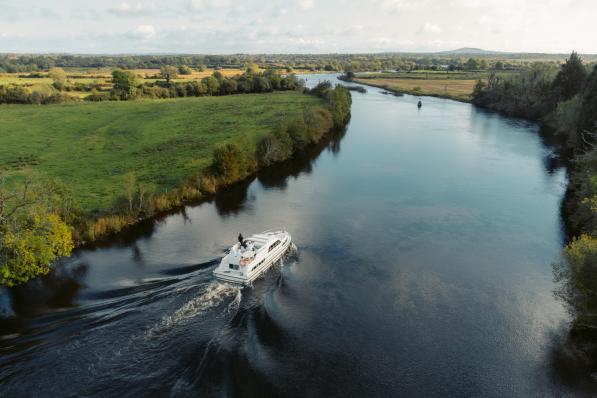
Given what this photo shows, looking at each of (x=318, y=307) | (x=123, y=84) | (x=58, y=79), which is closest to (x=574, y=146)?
(x=318, y=307)

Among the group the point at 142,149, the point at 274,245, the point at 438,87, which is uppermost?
the point at 438,87

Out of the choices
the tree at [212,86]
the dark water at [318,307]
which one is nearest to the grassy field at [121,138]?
the dark water at [318,307]

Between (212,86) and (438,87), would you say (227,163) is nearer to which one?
(212,86)

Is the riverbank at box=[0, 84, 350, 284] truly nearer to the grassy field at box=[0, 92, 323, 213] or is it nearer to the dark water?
the grassy field at box=[0, 92, 323, 213]

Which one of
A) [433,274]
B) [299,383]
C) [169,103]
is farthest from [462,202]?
[169,103]

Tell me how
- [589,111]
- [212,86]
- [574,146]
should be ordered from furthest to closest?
[212,86] → [574,146] → [589,111]

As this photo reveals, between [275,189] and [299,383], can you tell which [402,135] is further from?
[299,383]

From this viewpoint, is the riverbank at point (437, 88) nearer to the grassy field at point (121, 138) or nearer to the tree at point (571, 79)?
the tree at point (571, 79)
